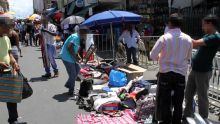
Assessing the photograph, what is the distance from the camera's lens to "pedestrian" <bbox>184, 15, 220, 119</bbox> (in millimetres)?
5652

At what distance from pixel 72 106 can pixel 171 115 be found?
2688mm

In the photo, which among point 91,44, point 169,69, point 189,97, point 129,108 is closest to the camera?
point 169,69

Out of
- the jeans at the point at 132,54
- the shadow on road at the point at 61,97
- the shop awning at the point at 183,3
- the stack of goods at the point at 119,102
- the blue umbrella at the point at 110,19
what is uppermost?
the shop awning at the point at 183,3

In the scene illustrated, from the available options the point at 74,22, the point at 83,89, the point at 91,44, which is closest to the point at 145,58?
the point at 91,44

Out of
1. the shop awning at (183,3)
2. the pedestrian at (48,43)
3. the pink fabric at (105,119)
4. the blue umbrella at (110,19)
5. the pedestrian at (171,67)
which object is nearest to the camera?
the pedestrian at (171,67)

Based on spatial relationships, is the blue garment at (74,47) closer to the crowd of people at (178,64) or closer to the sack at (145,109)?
the sack at (145,109)

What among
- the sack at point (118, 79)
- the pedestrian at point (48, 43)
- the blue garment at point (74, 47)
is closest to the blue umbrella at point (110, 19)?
the pedestrian at point (48, 43)

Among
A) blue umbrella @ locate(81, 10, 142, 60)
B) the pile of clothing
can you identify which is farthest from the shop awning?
the pile of clothing

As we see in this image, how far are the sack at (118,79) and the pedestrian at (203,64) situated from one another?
3.47m

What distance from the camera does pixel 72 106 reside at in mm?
7797

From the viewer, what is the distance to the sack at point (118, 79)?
954 cm

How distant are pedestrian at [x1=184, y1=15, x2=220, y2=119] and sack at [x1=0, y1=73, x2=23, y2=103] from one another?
2.79m

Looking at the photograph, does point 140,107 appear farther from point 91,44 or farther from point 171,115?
point 91,44

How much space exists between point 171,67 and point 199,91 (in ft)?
2.46
